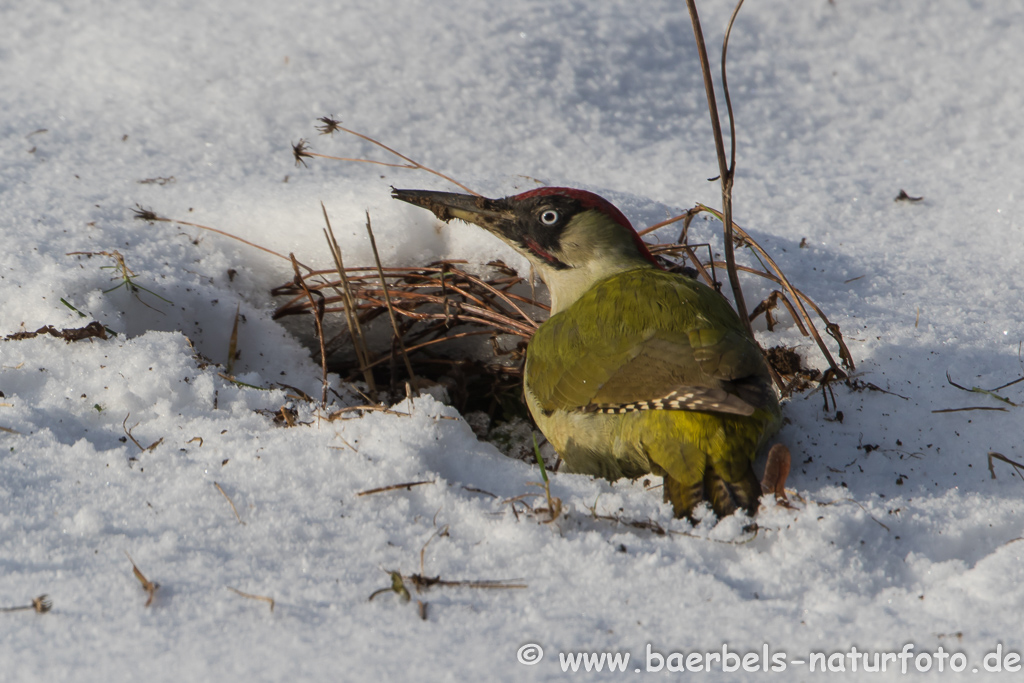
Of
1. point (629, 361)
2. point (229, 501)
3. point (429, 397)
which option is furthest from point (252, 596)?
point (629, 361)

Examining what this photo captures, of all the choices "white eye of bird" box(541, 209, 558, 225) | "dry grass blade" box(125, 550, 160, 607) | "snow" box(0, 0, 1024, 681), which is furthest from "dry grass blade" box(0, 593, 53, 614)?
"white eye of bird" box(541, 209, 558, 225)

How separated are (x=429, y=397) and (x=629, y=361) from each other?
1.94ft

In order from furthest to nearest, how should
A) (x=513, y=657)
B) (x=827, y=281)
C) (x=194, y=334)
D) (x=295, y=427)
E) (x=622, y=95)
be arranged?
(x=622, y=95) → (x=827, y=281) → (x=194, y=334) → (x=295, y=427) → (x=513, y=657)

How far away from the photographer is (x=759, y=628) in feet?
5.49

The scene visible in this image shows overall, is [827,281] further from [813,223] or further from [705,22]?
[705,22]

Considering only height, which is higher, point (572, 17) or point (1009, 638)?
point (572, 17)

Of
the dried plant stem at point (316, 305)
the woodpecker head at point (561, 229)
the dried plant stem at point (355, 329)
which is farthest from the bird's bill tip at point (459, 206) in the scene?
the dried plant stem at point (316, 305)

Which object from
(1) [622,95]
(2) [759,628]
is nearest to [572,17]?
(1) [622,95]

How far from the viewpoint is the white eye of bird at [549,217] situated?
9.53 feet

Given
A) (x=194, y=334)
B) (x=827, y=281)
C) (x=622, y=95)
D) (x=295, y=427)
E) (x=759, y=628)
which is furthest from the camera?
(x=622, y=95)

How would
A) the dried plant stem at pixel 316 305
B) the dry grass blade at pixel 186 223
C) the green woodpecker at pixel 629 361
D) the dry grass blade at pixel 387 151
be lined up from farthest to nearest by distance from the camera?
the dry grass blade at pixel 387 151
the dry grass blade at pixel 186 223
the dried plant stem at pixel 316 305
the green woodpecker at pixel 629 361

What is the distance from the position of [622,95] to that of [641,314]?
7.03 feet

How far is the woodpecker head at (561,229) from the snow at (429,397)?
1.24 feet

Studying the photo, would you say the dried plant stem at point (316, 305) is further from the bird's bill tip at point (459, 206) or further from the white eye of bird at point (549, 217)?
the white eye of bird at point (549, 217)
